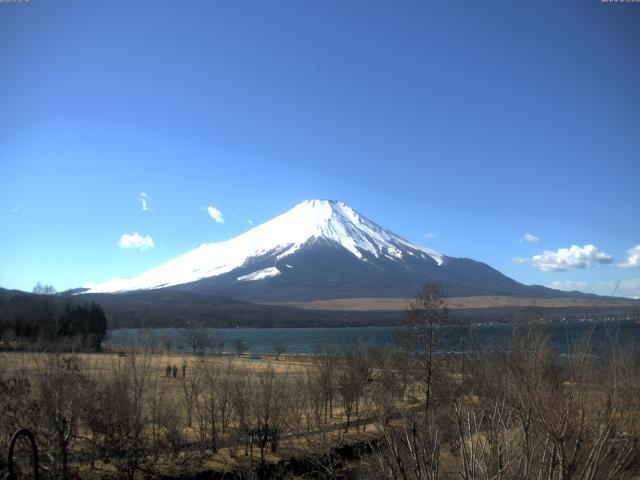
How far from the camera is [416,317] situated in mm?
29094

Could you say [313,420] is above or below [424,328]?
below

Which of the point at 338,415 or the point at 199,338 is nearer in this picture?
the point at 338,415

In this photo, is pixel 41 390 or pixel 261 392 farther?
pixel 261 392

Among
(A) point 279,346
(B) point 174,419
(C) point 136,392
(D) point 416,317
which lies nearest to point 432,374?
(D) point 416,317

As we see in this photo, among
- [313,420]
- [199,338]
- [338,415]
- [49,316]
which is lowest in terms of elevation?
[338,415]

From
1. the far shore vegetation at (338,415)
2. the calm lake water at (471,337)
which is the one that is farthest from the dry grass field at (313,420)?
the calm lake water at (471,337)

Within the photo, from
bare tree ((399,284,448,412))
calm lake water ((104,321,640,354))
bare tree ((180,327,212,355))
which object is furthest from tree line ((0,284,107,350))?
bare tree ((399,284,448,412))

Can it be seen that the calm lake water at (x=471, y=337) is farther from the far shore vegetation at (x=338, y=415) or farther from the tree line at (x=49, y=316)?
the tree line at (x=49, y=316)

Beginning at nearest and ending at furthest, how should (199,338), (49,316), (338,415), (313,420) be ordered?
(313,420)
(338,415)
(199,338)
(49,316)

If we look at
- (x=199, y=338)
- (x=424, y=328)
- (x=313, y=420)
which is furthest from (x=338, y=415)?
(x=199, y=338)

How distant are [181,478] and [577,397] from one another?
1524 cm

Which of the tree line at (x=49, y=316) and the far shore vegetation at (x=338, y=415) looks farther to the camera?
the tree line at (x=49, y=316)

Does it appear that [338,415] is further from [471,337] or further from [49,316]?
[49,316]

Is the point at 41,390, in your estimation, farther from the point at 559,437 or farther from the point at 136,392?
the point at 559,437
